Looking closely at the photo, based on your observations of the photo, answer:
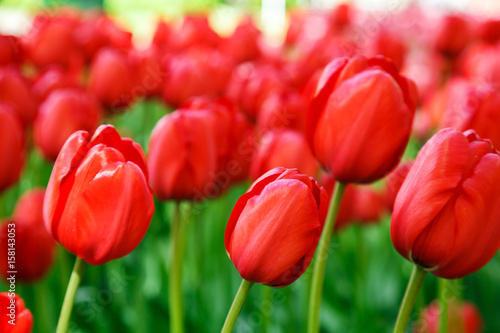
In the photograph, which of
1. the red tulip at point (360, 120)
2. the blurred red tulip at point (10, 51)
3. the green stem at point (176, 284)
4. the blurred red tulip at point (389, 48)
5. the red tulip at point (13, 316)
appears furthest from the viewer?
the blurred red tulip at point (389, 48)

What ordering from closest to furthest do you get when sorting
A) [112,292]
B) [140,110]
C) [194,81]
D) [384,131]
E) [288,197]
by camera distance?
1. [288,197]
2. [384,131]
3. [112,292]
4. [194,81]
5. [140,110]

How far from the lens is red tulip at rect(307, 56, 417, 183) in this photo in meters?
0.63

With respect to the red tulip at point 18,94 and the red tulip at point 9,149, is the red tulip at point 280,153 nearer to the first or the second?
the red tulip at point 9,149

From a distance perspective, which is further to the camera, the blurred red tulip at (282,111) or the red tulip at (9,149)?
the blurred red tulip at (282,111)

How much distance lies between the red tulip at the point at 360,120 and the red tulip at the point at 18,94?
0.58m

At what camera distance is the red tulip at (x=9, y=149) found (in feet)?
2.67

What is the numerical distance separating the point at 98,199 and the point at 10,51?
3.01 ft

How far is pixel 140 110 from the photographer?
80.2 inches

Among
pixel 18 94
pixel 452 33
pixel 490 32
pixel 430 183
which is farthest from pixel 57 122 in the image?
pixel 490 32

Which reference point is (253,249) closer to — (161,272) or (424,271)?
(424,271)

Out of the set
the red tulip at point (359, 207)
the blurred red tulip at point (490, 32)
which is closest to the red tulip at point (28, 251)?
the red tulip at point (359, 207)

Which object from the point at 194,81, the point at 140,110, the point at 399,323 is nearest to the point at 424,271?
the point at 399,323

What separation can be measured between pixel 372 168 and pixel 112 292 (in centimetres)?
68

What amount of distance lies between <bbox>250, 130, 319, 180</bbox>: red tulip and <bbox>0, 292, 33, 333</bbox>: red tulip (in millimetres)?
425
